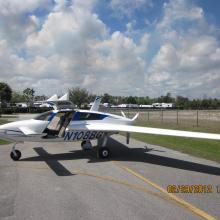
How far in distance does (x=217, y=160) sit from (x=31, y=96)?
Answer: 4548 inches

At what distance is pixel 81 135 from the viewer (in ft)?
44.7

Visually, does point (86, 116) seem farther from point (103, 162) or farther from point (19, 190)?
point (19, 190)

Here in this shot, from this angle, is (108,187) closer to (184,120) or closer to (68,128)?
(68,128)

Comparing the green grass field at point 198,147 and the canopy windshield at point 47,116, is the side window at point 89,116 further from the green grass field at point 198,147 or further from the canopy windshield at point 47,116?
the green grass field at point 198,147

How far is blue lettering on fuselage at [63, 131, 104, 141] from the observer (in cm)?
1338

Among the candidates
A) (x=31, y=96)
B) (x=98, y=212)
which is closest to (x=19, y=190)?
(x=98, y=212)

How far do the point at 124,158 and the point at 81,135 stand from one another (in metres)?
2.19

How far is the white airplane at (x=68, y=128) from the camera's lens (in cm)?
1243

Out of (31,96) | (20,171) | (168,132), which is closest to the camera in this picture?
(20,171)

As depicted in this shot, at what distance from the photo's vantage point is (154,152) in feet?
47.5

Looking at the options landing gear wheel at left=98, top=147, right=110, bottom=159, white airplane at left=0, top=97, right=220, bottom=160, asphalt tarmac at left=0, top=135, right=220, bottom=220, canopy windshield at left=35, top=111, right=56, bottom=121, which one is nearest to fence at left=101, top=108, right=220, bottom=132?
white airplane at left=0, top=97, right=220, bottom=160

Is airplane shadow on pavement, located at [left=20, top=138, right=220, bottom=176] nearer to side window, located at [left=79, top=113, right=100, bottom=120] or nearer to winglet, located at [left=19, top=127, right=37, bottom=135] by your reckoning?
winglet, located at [left=19, top=127, right=37, bottom=135]
